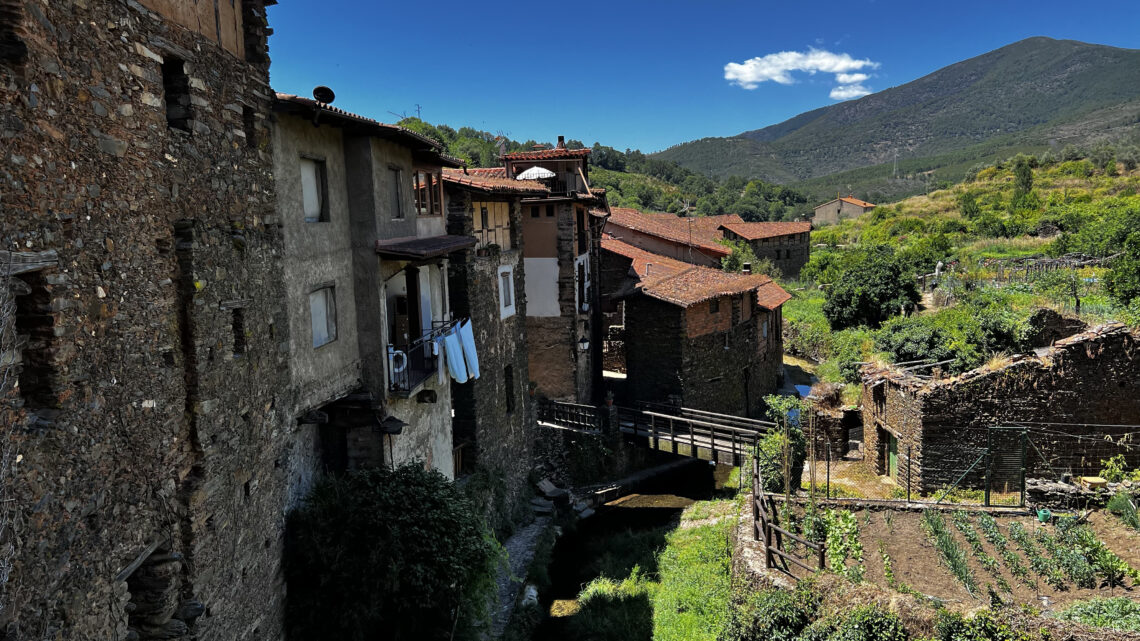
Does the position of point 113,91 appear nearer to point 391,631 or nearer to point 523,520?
point 391,631

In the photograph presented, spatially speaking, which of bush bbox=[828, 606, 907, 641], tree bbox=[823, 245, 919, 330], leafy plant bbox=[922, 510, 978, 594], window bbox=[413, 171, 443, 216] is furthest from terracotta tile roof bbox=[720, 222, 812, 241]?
bush bbox=[828, 606, 907, 641]

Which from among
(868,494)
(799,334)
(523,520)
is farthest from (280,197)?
(799,334)

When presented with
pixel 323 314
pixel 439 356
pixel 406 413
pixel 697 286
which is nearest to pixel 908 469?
pixel 439 356

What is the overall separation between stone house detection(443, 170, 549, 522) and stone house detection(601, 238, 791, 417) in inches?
239

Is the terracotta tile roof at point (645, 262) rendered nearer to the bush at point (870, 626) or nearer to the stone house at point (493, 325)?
the stone house at point (493, 325)

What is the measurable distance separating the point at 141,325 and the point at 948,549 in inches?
560

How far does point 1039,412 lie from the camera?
17141mm

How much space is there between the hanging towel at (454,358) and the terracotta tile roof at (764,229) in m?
47.8

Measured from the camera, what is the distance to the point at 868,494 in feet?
61.1

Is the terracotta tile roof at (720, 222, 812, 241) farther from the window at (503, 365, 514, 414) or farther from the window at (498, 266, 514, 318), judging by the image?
the window at (503, 365, 514, 414)

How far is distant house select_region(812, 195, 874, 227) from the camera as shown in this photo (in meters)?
103

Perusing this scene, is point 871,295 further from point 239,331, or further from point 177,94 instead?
point 177,94

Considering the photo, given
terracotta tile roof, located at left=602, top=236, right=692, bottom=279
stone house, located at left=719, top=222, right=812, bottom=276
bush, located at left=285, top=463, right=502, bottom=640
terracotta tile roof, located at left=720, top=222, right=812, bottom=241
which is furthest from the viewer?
stone house, located at left=719, top=222, right=812, bottom=276

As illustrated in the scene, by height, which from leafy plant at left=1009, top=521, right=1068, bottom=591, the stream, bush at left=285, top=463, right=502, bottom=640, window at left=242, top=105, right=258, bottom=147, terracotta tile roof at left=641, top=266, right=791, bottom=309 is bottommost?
the stream
